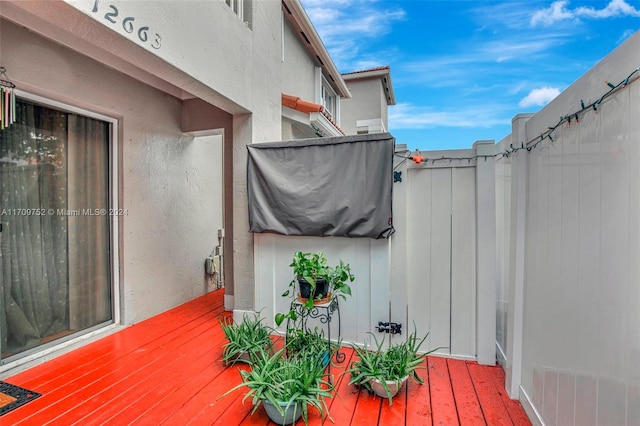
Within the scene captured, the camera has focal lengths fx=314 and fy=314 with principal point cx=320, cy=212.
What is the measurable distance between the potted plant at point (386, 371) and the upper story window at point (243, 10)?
3.88m

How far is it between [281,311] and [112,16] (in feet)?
9.32

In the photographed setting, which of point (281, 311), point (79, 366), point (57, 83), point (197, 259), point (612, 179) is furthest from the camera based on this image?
point (197, 259)

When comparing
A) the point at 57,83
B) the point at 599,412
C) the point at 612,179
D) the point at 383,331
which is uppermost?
the point at 57,83

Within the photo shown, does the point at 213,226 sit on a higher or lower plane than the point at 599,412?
higher

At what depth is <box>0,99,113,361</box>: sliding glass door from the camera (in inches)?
104

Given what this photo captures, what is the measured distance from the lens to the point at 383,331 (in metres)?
2.93

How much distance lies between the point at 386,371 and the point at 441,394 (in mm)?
445

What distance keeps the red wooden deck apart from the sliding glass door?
1.27ft

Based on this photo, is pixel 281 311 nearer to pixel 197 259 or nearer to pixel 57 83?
pixel 197 259

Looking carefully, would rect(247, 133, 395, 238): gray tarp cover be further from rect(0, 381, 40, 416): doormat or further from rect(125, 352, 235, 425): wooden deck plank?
rect(0, 381, 40, 416): doormat

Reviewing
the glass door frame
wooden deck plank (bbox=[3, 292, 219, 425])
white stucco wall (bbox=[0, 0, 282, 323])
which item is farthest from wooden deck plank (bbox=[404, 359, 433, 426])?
the glass door frame

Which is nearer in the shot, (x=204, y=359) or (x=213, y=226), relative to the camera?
(x=204, y=359)

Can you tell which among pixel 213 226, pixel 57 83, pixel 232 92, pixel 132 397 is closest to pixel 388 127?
pixel 213 226

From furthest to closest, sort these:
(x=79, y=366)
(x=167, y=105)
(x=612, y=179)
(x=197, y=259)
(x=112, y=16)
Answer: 1. (x=197, y=259)
2. (x=167, y=105)
3. (x=79, y=366)
4. (x=112, y=16)
5. (x=612, y=179)
